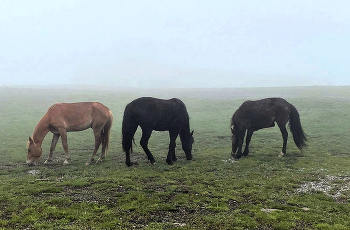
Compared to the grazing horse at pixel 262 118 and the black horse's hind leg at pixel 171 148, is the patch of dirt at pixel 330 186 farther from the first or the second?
the black horse's hind leg at pixel 171 148

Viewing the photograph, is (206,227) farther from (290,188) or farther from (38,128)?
(38,128)

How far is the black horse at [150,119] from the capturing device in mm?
10961

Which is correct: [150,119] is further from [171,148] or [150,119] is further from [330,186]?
[330,186]

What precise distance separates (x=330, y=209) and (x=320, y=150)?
8.75 m

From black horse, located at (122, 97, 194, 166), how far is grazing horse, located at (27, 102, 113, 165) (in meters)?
1.76

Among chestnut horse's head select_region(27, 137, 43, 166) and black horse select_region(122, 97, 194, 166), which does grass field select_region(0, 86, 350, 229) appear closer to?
chestnut horse's head select_region(27, 137, 43, 166)

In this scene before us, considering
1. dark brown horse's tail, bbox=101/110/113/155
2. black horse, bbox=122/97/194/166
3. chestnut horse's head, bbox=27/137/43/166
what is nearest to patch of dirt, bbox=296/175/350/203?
black horse, bbox=122/97/194/166

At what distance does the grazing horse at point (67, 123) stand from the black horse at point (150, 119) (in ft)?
5.78

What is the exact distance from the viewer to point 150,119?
1110cm

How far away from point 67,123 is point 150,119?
12.1ft

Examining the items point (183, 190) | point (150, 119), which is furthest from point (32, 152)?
point (183, 190)

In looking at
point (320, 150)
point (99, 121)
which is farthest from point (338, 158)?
point (99, 121)

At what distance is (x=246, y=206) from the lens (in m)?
6.71

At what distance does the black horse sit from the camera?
11.0 metres
